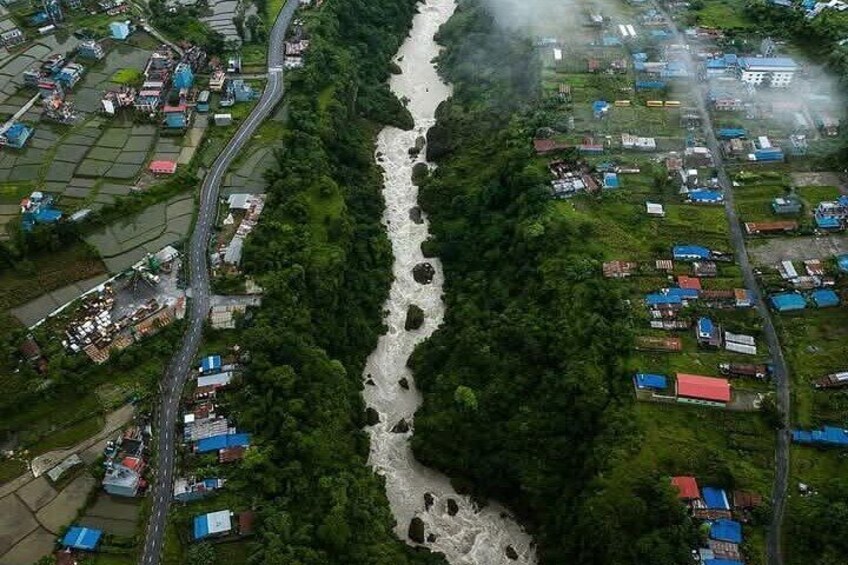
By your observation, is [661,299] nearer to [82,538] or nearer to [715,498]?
[715,498]

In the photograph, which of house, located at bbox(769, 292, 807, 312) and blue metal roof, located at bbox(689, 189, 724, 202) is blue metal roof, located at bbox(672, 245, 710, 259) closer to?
house, located at bbox(769, 292, 807, 312)

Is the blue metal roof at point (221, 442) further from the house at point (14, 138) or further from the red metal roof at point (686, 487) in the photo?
the house at point (14, 138)

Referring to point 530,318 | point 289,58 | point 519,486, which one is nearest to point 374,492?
point 519,486

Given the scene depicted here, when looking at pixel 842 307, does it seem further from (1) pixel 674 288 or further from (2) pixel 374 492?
(2) pixel 374 492

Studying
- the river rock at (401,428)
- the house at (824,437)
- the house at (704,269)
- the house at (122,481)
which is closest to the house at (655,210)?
the house at (704,269)

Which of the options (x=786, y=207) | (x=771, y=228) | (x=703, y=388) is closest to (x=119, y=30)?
(x=771, y=228)
